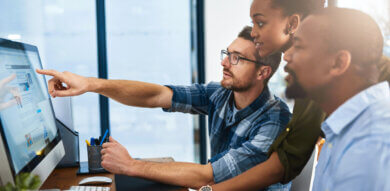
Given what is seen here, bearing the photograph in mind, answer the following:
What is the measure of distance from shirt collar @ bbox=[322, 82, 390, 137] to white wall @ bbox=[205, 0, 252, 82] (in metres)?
2.29

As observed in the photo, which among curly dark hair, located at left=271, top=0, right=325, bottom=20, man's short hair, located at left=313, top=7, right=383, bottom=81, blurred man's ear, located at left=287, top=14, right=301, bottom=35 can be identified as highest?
curly dark hair, located at left=271, top=0, right=325, bottom=20

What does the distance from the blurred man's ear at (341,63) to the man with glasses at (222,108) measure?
0.48 m

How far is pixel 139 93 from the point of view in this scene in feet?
5.49

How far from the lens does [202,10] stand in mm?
3191

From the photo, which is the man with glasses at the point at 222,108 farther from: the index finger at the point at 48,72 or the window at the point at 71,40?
the window at the point at 71,40

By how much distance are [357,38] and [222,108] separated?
807mm

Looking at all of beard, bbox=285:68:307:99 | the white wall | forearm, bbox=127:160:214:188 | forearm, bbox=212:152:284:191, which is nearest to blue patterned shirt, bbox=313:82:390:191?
beard, bbox=285:68:307:99

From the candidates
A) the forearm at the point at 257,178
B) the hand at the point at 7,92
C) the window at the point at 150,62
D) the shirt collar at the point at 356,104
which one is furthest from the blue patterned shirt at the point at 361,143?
the window at the point at 150,62

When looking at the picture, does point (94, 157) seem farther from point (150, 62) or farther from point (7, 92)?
point (150, 62)

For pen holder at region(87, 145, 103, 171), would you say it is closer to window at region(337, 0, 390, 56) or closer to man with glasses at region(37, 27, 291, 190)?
man with glasses at region(37, 27, 291, 190)

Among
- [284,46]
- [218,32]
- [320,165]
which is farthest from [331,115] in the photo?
[218,32]

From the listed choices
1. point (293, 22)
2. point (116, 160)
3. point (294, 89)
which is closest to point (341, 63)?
point (294, 89)

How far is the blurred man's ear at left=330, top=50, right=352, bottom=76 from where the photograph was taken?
864 mm

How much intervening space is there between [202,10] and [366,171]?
8.59ft
